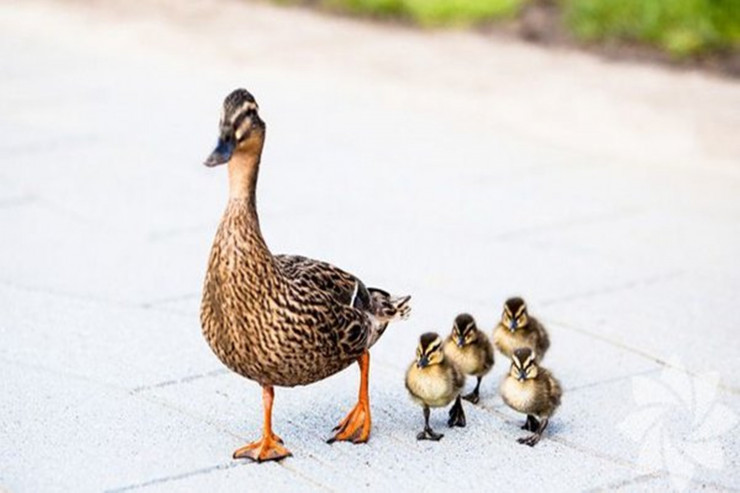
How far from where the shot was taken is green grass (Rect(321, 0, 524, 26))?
1677cm

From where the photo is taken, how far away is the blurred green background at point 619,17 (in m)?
14.8

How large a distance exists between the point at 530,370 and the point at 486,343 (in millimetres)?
635

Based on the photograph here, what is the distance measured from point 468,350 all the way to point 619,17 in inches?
377

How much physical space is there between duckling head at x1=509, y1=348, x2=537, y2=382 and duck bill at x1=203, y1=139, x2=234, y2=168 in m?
1.67

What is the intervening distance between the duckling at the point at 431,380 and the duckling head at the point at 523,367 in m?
0.25

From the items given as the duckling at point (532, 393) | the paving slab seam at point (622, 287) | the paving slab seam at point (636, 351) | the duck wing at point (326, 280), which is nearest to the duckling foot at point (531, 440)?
the duckling at point (532, 393)

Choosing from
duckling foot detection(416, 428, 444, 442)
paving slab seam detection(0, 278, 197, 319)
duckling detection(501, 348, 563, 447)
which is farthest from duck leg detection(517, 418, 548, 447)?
paving slab seam detection(0, 278, 197, 319)

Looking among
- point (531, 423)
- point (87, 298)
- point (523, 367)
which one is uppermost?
point (523, 367)

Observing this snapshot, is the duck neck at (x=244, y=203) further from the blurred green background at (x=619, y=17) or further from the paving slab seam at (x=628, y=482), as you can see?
the blurred green background at (x=619, y=17)

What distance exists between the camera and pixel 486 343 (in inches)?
278

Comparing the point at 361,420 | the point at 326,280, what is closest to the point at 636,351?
the point at 361,420

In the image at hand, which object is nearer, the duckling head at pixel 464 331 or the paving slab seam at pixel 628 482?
the paving slab seam at pixel 628 482

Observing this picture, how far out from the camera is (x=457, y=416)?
6664mm

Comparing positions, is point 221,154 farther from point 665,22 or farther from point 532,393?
point 665,22
